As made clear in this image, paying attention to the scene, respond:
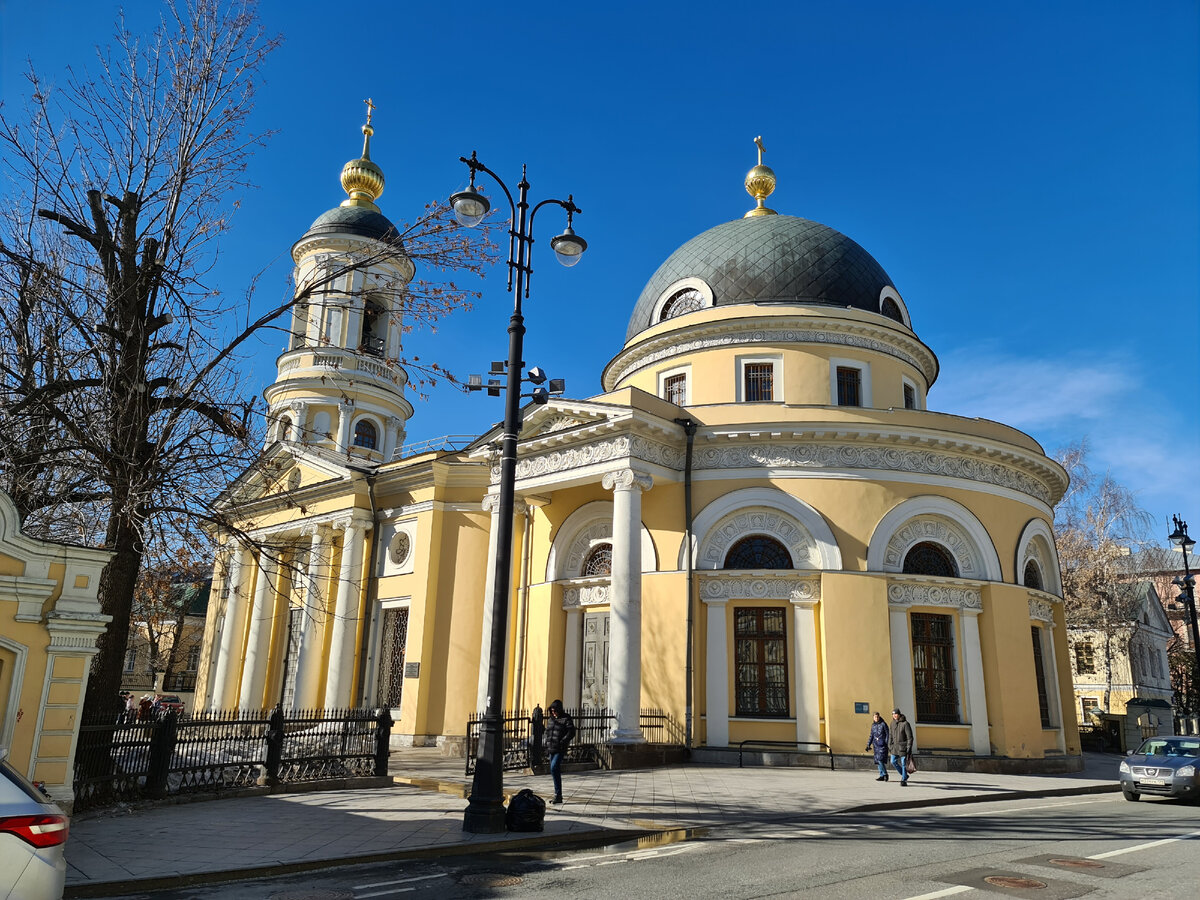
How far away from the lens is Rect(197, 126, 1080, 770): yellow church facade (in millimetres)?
19391

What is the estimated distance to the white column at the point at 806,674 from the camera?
1895cm

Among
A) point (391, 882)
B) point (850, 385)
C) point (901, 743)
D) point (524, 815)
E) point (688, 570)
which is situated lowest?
point (391, 882)

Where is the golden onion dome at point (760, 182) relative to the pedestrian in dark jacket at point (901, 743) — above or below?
above

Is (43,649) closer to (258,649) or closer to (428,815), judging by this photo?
(428,815)

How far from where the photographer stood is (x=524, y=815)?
33.6 feet

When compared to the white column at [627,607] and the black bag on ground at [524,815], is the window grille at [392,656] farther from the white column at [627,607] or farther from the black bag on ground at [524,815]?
the black bag on ground at [524,815]

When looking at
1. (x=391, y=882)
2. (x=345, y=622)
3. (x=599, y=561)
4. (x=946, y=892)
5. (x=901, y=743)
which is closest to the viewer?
(x=946, y=892)

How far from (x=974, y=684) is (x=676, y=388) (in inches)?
418

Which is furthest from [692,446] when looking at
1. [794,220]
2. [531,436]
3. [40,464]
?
[40,464]

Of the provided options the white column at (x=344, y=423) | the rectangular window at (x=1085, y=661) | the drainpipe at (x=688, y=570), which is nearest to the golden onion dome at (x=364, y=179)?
the white column at (x=344, y=423)

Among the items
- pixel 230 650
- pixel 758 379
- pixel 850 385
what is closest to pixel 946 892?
pixel 758 379

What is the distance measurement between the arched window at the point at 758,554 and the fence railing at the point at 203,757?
880cm

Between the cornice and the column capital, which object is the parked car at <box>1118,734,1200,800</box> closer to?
the column capital

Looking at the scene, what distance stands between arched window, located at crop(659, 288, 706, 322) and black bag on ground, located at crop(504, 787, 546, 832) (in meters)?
Result: 16.9
